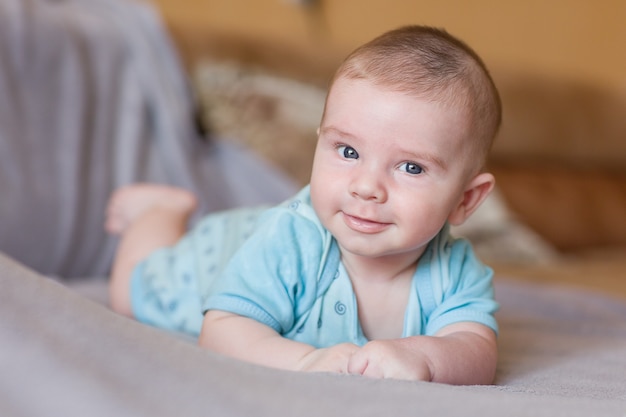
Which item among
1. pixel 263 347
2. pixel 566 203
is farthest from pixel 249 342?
pixel 566 203

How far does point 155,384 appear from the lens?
2.10 ft

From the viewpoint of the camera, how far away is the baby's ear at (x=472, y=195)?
91 cm

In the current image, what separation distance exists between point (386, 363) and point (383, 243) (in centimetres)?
14

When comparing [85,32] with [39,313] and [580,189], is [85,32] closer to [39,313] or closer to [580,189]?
[39,313]

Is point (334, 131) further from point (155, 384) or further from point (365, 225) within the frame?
point (155, 384)

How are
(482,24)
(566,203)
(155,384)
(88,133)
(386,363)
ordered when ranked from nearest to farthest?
(155,384), (386,363), (88,133), (566,203), (482,24)

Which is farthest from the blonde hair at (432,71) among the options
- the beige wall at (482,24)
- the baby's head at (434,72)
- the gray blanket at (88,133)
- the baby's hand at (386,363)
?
the beige wall at (482,24)

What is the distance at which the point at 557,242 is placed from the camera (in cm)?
Answer: 264

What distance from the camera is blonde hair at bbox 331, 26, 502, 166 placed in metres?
0.83

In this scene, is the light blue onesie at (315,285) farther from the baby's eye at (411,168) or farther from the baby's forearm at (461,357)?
the baby's eye at (411,168)

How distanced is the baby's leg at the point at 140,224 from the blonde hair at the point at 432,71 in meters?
0.55

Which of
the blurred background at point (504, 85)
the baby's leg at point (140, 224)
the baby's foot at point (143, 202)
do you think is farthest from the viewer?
the blurred background at point (504, 85)

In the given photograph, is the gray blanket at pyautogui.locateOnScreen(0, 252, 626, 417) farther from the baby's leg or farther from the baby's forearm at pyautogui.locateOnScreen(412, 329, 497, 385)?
the baby's leg

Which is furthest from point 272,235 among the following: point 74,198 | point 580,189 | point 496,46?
point 496,46
